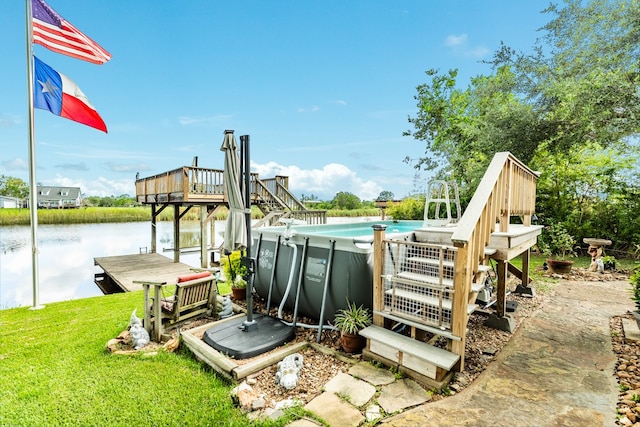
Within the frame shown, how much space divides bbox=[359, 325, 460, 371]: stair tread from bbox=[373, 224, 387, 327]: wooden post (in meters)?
0.18

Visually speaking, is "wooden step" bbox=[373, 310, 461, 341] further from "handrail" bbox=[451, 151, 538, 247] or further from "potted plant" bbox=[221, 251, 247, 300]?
"potted plant" bbox=[221, 251, 247, 300]

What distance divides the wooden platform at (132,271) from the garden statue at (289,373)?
22.4 ft

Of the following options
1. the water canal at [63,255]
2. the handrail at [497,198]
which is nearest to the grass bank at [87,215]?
the water canal at [63,255]

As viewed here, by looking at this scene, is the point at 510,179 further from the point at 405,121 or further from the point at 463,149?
the point at 405,121

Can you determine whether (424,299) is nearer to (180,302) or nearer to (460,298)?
(460,298)

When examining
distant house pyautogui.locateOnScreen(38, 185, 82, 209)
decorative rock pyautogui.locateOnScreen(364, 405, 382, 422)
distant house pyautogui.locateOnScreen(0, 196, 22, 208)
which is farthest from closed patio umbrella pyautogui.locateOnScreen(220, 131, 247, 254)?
distant house pyautogui.locateOnScreen(0, 196, 22, 208)

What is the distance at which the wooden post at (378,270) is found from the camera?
10.6ft

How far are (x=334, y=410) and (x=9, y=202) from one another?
170 feet

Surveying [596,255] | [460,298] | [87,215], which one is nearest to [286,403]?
[460,298]

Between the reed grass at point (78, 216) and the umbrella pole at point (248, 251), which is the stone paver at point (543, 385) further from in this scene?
the reed grass at point (78, 216)

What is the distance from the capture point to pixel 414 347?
9.37 ft

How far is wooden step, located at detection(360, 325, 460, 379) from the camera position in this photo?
8.61 ft

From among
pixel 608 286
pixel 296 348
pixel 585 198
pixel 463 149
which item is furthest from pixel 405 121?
pixel 296 348

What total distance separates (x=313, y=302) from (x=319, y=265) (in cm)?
54
